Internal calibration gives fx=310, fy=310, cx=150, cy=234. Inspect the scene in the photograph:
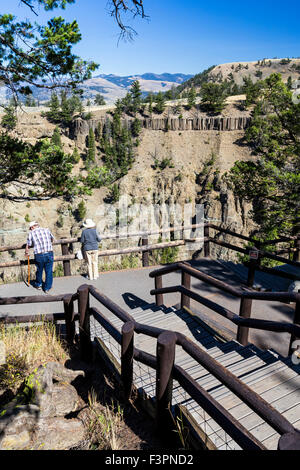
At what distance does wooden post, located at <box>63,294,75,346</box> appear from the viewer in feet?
14.5

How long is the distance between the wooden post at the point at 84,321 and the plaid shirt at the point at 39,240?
3.00 metres

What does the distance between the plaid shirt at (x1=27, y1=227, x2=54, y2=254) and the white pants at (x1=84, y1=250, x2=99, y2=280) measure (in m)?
1.08

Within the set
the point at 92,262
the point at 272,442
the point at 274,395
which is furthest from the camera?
the point at 92,262

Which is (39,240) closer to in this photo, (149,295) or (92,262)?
(92,262)

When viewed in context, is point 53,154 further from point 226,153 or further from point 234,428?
point 226,153

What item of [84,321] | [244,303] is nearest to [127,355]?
[84,321]

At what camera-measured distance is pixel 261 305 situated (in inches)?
256

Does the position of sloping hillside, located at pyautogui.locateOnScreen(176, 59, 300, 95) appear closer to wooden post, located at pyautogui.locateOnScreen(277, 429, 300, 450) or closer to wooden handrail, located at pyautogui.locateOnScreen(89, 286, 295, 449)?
wooden handrail, located at pyautogui.locateOnScreen(89, 286, 295, 449)

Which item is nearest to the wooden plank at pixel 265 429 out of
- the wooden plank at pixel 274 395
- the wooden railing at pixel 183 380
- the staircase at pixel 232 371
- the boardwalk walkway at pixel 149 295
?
the staircase at pixel 232 371

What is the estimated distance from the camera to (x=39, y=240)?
6766mm

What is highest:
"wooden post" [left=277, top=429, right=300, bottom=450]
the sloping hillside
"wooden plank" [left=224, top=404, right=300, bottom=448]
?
the sloping hillside

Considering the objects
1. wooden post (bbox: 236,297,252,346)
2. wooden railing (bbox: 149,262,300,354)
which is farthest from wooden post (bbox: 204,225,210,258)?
wooden post (bbox: 236,297,252,346)

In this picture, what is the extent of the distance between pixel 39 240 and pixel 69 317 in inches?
109

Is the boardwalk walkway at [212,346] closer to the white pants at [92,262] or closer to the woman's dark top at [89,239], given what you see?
the white pants at [92,262]
